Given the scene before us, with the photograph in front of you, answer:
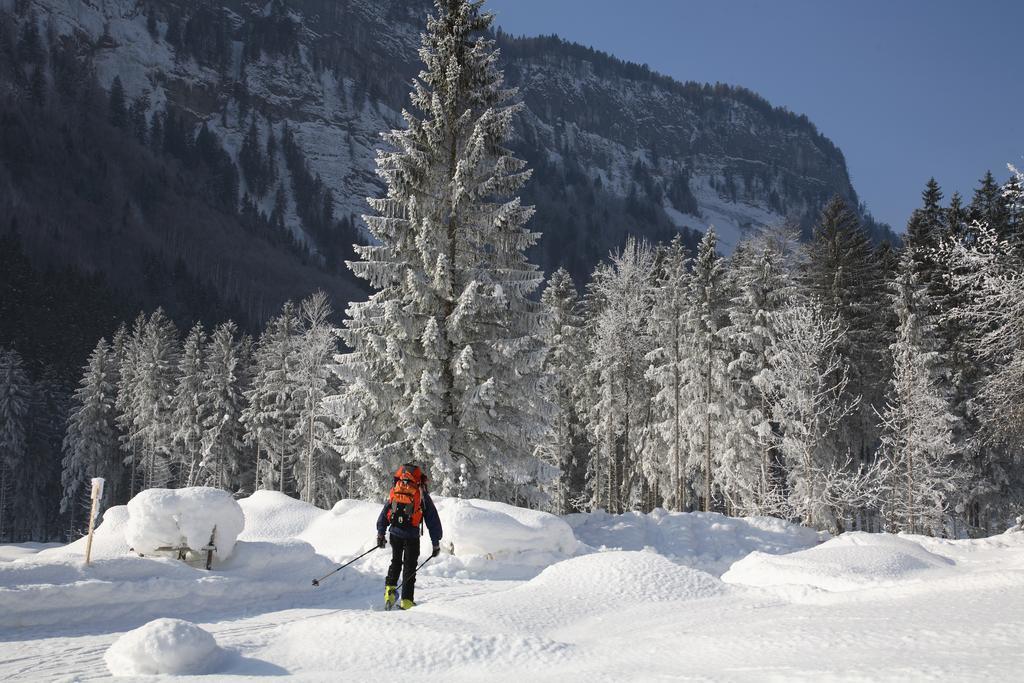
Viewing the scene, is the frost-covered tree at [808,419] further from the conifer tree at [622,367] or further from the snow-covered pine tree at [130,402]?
the snow-covered pine tree at [130,402]

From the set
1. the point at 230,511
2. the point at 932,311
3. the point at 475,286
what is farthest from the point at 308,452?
the point at 932,311

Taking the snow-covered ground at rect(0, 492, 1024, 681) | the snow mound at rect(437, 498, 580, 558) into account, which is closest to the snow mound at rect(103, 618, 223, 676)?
the snow-covered ground at rect(0, 492, 1024, 681)

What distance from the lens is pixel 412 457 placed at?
55.0 feet

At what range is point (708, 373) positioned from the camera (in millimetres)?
28984

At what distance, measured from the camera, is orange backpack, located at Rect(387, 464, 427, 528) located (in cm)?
855

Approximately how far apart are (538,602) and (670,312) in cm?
2464

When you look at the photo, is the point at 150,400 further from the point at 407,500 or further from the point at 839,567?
the point at 839,567

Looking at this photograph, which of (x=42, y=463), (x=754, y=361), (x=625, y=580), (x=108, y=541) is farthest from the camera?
(x=42, y=463)

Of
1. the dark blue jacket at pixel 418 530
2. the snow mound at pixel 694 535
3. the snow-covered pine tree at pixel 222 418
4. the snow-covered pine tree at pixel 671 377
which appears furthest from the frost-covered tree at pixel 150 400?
the dark blue jacket at pixel 418 530

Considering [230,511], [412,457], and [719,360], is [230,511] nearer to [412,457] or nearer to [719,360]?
[412,457]

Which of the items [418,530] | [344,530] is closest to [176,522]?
[344,530]

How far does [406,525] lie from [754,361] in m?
22.0

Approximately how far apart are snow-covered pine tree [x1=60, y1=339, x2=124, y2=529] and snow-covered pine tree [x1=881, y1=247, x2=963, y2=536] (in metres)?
48.7

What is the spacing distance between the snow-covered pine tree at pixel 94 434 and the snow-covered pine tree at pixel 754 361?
4317cm
